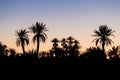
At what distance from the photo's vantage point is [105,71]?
66.5 feet

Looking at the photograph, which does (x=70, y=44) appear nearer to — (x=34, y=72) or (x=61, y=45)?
(x=61, y=45)

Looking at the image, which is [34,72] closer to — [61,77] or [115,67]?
[61,77]

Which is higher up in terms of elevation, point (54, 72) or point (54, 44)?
point (54, 44)

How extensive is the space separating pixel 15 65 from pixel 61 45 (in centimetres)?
5448

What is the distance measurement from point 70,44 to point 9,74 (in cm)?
5393

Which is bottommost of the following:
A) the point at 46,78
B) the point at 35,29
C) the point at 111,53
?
the point at 46,78

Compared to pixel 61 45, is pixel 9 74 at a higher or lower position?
lower

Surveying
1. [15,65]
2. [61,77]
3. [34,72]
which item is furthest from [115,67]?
[15,65]

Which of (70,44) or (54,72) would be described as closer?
(54,72)

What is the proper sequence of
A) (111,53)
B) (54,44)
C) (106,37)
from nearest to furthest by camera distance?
(106,37)
(111,53)
(54,44)

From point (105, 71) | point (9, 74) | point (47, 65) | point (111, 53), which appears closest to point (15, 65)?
point (9, 74)

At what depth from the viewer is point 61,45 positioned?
74562 millimetres

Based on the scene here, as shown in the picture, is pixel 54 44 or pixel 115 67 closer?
pixel 115 67

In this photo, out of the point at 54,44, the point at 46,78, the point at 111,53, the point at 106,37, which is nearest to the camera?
the point at 46,78
